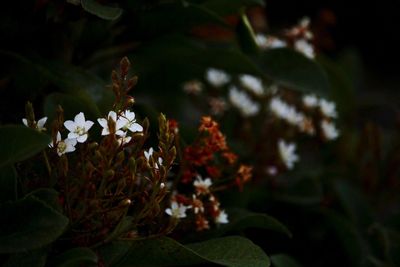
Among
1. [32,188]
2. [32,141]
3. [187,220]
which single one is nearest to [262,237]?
[187,220]

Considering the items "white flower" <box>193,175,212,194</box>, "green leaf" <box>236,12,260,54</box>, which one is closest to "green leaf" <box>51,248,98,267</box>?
"white flower" <box>193,175,212,194</box>

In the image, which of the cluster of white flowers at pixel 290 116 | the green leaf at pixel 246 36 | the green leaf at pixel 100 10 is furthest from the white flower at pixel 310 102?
A: the green leaf at pixel 100 10

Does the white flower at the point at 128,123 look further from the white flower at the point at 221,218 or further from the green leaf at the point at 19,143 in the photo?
the white flower at the point at 221,218

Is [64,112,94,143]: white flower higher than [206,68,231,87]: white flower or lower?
lower

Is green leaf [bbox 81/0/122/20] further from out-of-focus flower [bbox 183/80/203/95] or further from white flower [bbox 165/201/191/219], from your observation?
out-of-focus flower [bbox 183/80/203/95]

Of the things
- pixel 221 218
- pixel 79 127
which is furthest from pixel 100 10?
pixel 221 218

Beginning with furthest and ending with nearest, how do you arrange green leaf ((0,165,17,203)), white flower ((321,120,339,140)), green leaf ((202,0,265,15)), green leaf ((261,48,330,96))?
white flower ((321,120,339,140)), green leaf ((261,48,330,96)), green leaf ((202,0,265,15)), green leaf ((0,165,17,203))
